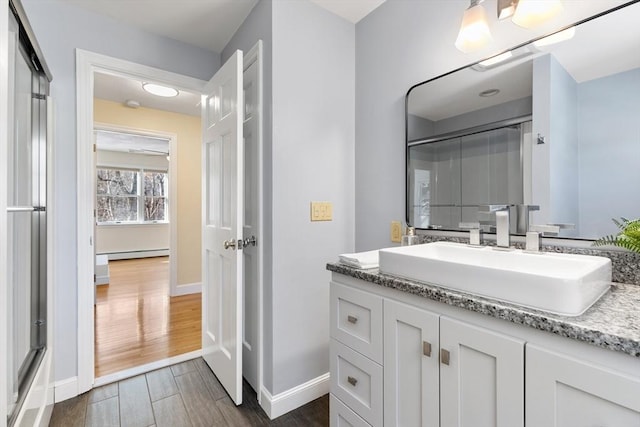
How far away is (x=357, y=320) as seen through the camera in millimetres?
1218

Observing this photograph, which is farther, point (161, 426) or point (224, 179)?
point (224, 179)

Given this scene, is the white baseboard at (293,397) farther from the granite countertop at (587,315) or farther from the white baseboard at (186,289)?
the white baseboard at (186,289)

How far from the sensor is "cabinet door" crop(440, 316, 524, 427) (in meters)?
0.76

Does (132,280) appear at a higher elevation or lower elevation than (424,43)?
lower

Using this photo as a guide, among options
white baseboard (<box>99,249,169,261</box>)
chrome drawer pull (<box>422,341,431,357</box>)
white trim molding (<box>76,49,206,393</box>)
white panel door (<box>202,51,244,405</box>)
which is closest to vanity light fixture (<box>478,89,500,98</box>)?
chrome drawer pull (<box>422,341,431,357</box>)

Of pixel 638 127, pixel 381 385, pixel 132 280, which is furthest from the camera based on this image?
pixel 132 280

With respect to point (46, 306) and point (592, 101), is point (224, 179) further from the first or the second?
point (592, 101)

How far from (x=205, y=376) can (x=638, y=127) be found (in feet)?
8.38

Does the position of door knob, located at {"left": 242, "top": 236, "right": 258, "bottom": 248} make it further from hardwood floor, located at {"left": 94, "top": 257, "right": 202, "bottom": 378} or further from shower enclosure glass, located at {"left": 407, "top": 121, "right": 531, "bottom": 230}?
hardwood floor, located at {"left": 94, "top": 257, "right": 202, "bottom": 378}

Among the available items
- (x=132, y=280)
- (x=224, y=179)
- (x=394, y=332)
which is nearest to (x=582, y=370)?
(x=394, y=332)

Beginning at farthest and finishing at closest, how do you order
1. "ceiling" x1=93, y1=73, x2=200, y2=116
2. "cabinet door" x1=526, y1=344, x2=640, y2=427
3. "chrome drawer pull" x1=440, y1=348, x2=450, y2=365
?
"ceiling" x1=93, y1=73, x2=200, y2=116, "chrome drawer pull" x1=440, y1=348, x2=450, y2=365, "cabinet door" x1=526, y1=344, x2=640, y2=427

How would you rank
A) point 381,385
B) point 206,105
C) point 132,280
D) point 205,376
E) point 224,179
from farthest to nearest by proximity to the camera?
point 132,280, point 206,105, point 205,376, point 224,179, point 381,385

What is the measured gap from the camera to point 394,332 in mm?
1064

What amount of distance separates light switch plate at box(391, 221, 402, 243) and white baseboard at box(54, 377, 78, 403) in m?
2.15
